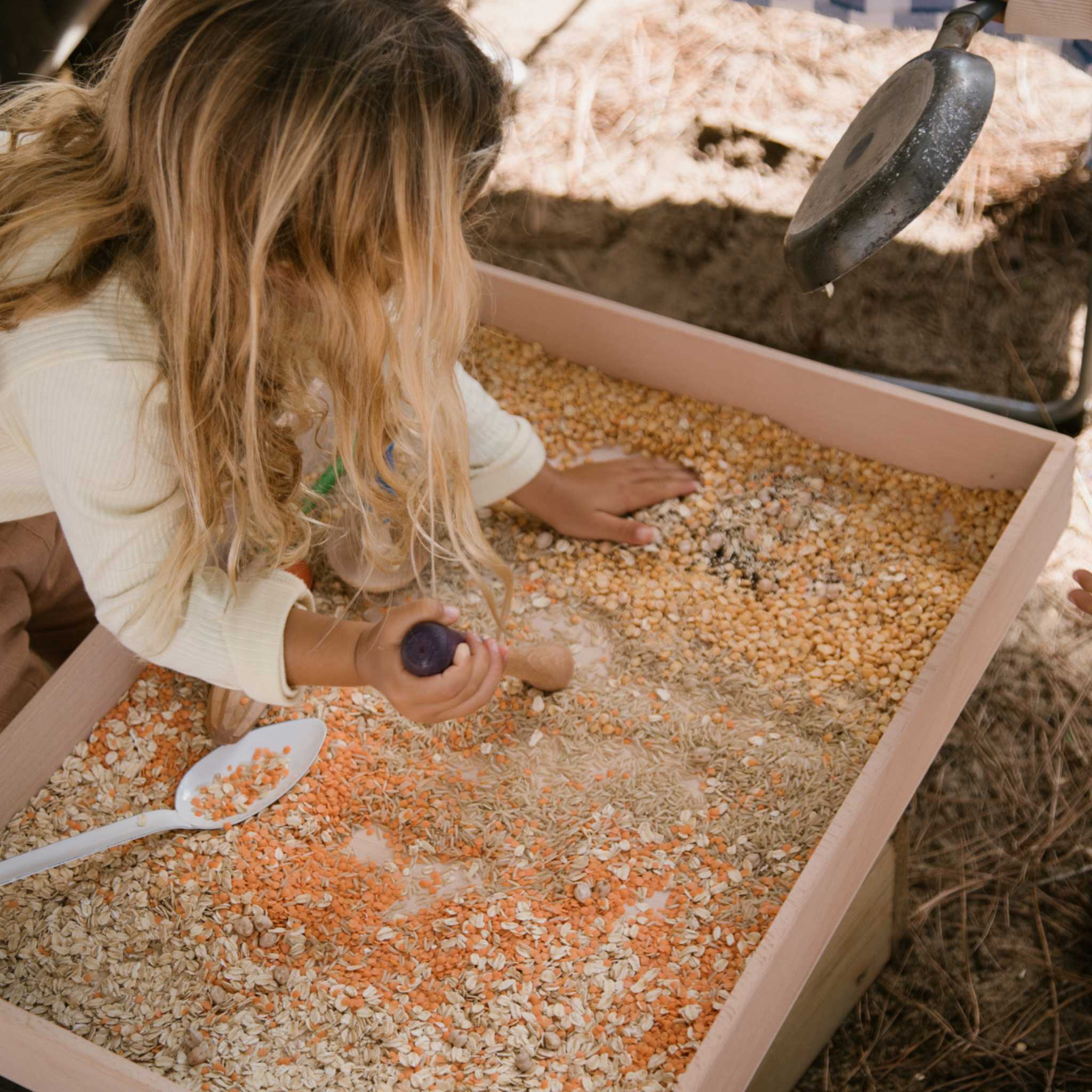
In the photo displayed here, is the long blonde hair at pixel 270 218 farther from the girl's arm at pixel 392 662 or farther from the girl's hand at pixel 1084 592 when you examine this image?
the girl's hand at pixel 1084 592

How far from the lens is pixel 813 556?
141 cm

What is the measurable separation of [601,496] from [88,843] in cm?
71

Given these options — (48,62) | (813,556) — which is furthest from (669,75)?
(813,556)

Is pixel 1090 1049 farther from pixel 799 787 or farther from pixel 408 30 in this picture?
pixel 408 30

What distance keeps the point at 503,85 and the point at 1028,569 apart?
2.87 feet

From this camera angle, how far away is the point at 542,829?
3.93 feet

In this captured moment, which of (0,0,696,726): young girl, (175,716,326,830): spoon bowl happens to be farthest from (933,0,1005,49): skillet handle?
(175,716,326,830): spoon bowl

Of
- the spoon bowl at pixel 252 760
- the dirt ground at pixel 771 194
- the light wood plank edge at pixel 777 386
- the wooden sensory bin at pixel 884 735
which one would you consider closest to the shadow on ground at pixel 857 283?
the dirt ground at pixel 771 194

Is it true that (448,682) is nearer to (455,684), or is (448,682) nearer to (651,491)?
(455,684)

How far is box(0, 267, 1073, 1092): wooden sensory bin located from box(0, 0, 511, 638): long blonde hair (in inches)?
14.9

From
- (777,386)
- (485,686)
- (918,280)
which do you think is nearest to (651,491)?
(777,386)

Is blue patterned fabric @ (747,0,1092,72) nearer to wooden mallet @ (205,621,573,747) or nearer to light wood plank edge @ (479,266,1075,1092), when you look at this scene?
light wood plank edge @ (479,266,1075,1092)

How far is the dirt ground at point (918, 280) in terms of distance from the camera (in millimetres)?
1360

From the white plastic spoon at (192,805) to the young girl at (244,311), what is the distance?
0.13m
